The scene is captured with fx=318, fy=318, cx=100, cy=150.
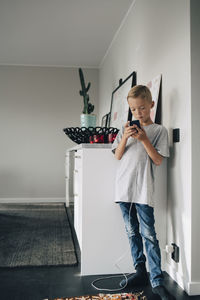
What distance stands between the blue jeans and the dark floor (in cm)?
14

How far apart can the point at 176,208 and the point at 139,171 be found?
371 mm

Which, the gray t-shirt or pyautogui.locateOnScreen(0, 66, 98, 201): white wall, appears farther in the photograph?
pyautogui.locateOnScreen(0, 66, 98, 201): white wall

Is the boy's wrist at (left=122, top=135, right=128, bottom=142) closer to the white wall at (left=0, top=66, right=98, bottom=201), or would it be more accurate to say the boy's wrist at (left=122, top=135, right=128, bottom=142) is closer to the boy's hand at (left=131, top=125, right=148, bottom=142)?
the boy's hand at (left=131, top=125, right=148, bottom=142)

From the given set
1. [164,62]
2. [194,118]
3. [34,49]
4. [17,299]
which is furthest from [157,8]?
[34,49]

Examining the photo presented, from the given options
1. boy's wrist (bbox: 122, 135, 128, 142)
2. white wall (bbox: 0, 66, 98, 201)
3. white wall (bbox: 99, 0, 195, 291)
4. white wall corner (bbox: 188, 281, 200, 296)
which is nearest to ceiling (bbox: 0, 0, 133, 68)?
white wall (bbox: 0, 66, 98, 201)

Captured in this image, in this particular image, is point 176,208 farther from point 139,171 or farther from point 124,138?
point 124,138

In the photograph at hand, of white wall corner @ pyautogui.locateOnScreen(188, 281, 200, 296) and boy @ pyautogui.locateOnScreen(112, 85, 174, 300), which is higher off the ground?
boy @ pyautogui.locateOnScreen(112, 85, 174, 300)

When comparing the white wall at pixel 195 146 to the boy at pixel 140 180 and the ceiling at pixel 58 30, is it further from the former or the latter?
the ceiling at pixel 58 30

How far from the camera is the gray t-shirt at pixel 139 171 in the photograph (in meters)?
1.76

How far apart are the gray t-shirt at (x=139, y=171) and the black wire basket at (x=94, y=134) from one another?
1.19 ft

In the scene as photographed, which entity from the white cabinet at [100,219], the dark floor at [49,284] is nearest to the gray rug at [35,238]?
the dark floor at [49,284]

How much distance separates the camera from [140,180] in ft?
5.81

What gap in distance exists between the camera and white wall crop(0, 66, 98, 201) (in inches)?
208

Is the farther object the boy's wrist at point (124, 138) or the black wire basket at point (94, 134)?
the black wire basket at point (94, 134)
